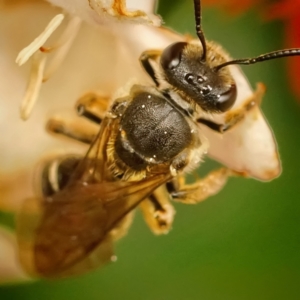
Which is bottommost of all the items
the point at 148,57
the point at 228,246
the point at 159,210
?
the point at 228,246

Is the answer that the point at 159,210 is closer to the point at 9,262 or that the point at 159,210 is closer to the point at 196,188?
the point at 196,188

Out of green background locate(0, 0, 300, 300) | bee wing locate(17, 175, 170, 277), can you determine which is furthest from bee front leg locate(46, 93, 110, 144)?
green background locate(0, 0, 300, 300)


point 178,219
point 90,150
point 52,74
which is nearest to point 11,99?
point 52,74

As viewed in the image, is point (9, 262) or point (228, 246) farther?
point (228, 246)

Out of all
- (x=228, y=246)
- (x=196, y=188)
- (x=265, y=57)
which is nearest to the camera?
(x=265, y=57)

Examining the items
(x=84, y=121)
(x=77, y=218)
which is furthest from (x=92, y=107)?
(x=77, y=218)

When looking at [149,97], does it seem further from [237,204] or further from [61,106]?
[237,204]

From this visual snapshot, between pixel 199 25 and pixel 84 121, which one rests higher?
pixel 199 25
